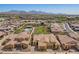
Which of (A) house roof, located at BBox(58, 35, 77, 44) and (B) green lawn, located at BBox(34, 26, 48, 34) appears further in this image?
(B) green lawn, located at BBox(34, 26, 48, 34)

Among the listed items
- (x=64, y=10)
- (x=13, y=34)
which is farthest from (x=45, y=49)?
(x=64, y=10)

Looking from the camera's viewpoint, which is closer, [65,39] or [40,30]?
[65,39]

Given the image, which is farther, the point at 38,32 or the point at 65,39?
the point at 38,32

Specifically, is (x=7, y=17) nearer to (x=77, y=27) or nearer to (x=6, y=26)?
(x=6, y=26)

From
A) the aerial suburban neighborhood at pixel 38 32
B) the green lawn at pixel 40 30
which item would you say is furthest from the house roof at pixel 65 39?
the green lawn at pixel 40 30

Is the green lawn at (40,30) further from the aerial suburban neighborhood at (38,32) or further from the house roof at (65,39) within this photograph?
the house roof at (65,39)

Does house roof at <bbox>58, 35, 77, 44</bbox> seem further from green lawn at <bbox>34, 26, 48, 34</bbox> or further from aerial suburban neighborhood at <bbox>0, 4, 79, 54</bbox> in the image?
green lawn at <bbox>34, 26, 48, 34</bbox>

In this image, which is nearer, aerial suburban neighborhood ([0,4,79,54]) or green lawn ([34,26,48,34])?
aerial suburban neighborhood ([0,4,79,54])

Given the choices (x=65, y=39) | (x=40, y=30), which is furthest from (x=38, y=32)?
(x=65, y=39)

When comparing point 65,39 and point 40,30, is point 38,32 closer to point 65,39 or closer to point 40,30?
point 40,30

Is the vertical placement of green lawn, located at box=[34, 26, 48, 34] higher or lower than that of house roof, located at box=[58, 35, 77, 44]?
higher

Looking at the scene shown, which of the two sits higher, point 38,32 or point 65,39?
point 38,32

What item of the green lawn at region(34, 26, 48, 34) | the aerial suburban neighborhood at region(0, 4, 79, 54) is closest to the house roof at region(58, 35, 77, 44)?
the aerial suburban neighborhood at region(0, 4, 79, 54)
